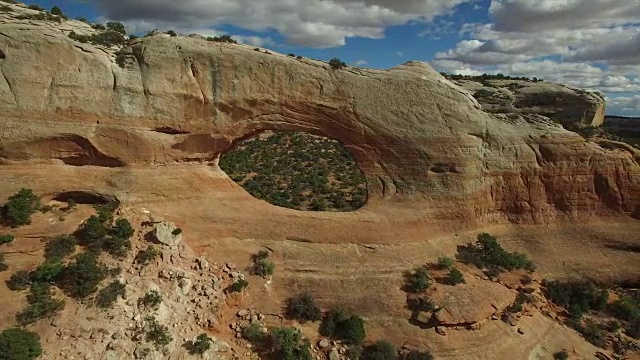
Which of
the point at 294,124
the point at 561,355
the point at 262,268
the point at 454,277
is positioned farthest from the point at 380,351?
the point at 294,124

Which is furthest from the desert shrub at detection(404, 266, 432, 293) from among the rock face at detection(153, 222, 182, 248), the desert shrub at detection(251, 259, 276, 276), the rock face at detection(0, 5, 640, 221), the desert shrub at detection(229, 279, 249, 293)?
the rock face at detection(153, 222, 182, 248)

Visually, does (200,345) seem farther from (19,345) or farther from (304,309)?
(19,345)

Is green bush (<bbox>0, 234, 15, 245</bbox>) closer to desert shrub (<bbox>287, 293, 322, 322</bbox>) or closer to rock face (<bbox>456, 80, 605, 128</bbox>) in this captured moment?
desert shrub (<bbox>287, 293, 322, 322</bbox>)

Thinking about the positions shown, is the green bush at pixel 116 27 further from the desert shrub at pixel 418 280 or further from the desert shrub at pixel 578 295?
the desert shrub at pixel 578 295

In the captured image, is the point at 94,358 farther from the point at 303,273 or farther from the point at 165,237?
the point at 303,273

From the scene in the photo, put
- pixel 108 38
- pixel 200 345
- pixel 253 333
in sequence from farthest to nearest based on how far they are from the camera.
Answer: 1. pixel 108 38
2. pixel 253 333
3. pixel 200 345

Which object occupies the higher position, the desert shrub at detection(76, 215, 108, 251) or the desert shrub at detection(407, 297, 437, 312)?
the desert shrub at detection(76, 215, 108, 251)

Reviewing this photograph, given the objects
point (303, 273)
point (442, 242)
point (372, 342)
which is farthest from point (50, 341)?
point (442, 242)

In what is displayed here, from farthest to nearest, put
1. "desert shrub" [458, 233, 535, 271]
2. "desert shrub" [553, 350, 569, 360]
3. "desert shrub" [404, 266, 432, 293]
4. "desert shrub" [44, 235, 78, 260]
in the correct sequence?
"desert shrub" [458, 233, 535, 271] < "desert shrub" [404, 266, 432, 293] < "desert shrub" [553, 350, 569, 360] < "desert shrub" [44, 235, 78, 260]
